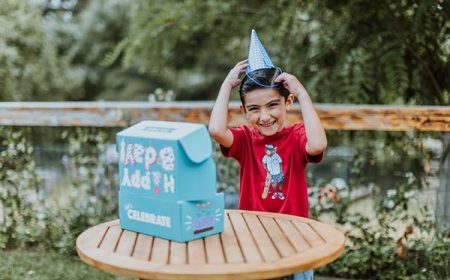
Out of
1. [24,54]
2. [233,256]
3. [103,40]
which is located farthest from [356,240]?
[103,40]

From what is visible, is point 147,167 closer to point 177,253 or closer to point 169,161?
point 169,161

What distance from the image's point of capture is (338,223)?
430 centimetres

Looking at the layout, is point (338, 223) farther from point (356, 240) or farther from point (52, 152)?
point (52, 152)

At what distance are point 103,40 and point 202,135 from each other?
10.9 meters

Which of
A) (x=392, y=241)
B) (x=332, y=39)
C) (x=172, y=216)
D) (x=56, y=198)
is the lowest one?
(x=392, y=241)

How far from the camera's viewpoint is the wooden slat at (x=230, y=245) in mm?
1983

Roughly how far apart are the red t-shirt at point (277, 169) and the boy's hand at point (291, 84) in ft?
0.70

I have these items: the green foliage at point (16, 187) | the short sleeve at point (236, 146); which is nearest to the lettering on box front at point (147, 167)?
the short sleeve at point (236, 146)

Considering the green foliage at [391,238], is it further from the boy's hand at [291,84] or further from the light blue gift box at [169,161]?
the light blue gift box at [169,161]

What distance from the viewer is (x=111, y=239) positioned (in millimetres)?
2229

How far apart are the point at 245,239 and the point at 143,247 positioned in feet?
1.25

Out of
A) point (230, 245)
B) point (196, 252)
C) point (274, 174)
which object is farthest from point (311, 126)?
point (196, 252)

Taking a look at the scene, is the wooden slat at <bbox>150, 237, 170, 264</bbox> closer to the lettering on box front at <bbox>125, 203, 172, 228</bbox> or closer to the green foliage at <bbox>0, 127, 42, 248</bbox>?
the lettering on box front at <bbox>125, 203, 172, 228</bbox>

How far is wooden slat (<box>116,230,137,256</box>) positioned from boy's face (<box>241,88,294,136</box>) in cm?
77
